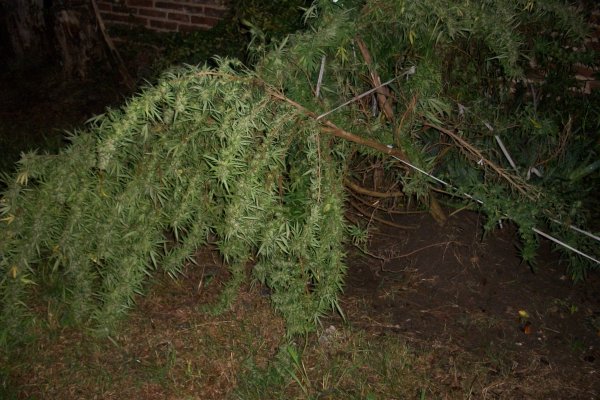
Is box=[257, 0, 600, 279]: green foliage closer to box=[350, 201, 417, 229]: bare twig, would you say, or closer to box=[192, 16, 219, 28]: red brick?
box=[350, 201, 417, 229]: bare twig

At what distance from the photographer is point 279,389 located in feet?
8.87

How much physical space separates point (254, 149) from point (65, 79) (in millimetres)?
4520

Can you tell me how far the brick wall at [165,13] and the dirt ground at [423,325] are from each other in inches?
116

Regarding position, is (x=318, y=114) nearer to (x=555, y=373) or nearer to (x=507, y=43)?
(x=507, y=43)

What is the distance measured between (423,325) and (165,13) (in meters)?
4.39

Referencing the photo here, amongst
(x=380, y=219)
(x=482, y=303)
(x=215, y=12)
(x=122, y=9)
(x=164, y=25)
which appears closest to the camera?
(x=482, y=303)

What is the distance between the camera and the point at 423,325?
3.10 m

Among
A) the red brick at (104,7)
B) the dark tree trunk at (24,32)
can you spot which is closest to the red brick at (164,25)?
the red brick at (104,7)

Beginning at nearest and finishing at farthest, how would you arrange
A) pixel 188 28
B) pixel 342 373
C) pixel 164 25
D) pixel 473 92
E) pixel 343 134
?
pixel 343 134
pixel 342 373
pixel 473 92
pixel 188 28
pixel 164 25

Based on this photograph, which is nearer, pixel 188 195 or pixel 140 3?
pixel 188 195

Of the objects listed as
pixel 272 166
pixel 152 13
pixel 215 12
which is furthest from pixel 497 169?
pixel 152 13

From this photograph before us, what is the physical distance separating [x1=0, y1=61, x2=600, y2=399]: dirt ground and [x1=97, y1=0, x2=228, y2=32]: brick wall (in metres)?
2.96

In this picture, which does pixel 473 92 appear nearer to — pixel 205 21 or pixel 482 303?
pixel 482 303

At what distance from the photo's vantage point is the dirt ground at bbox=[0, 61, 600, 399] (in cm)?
273
